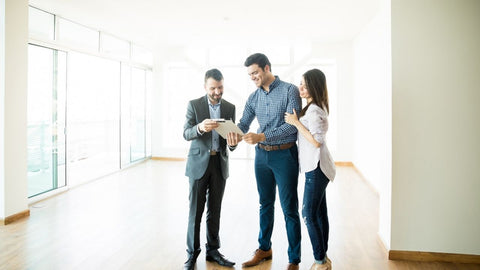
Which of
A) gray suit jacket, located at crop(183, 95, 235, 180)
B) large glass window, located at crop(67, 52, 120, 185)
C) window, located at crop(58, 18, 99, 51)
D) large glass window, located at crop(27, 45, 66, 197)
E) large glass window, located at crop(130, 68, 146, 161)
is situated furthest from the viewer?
large glass window, located at crop(130, 68, 146, 161)

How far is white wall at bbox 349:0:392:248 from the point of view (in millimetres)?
3156

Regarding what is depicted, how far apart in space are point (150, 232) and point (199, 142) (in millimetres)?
1470

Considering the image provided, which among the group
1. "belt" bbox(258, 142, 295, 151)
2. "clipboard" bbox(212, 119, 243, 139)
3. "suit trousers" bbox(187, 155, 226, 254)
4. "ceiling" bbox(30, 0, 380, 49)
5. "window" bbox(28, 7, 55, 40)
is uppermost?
"ceiling" bbox(30, 0, 380, 49)

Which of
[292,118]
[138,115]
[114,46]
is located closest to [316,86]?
[292,118]

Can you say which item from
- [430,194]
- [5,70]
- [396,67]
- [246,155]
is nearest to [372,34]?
[396,67]

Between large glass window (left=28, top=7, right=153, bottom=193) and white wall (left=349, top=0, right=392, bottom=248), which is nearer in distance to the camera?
white wall (left=349, top=0, right=392, bottom=248)

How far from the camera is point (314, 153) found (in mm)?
2500

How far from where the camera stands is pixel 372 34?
587 centimetres

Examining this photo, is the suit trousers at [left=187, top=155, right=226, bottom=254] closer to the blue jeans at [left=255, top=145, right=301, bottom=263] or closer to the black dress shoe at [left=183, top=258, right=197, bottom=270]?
the black dress shoe at [left=183, top=258, right=197, bottom=270]

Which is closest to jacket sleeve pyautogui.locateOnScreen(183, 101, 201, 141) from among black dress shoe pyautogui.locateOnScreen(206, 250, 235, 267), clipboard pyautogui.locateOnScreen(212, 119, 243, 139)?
clipboard pyautogui.locateOnScreen(212, 119, 243, 139)

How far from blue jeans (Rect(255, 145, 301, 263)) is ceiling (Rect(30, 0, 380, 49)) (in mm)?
2994

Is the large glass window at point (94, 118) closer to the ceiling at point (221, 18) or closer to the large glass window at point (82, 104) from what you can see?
the large glass window at point (82, 104)

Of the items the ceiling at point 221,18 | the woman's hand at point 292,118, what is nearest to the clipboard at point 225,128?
the woman's hand at point 292,118

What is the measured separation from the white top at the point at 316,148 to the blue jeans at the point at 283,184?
4.7 inches
